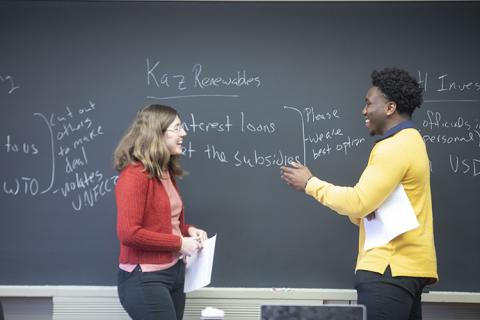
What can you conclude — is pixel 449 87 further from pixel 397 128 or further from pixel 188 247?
pixel 188 247

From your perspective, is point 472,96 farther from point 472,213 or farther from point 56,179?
point 56,179

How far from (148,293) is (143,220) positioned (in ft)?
0.95

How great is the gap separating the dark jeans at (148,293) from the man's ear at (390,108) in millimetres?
1088

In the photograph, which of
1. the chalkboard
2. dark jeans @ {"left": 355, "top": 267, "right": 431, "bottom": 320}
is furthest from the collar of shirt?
the chalkboard

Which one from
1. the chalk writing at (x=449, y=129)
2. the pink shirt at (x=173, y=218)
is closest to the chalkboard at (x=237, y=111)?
the chalk writing at (x=449, y=129)

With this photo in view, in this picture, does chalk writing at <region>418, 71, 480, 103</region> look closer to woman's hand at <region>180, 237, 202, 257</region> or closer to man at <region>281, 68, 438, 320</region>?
man at <region>281, 68, 438, 320</region>

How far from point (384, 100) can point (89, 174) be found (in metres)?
1.63

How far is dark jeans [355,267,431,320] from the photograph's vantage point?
6.79ft

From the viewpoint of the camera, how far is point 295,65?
10.1ft

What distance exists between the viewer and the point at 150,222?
2.33 meters

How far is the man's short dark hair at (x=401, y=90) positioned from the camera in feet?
7.20

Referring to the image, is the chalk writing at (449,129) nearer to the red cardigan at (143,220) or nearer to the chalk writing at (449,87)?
the chalk writing at (449,87)

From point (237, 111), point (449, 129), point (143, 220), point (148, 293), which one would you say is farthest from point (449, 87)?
point (148, 293)

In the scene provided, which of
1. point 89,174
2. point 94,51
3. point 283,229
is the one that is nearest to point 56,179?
point 89,174
